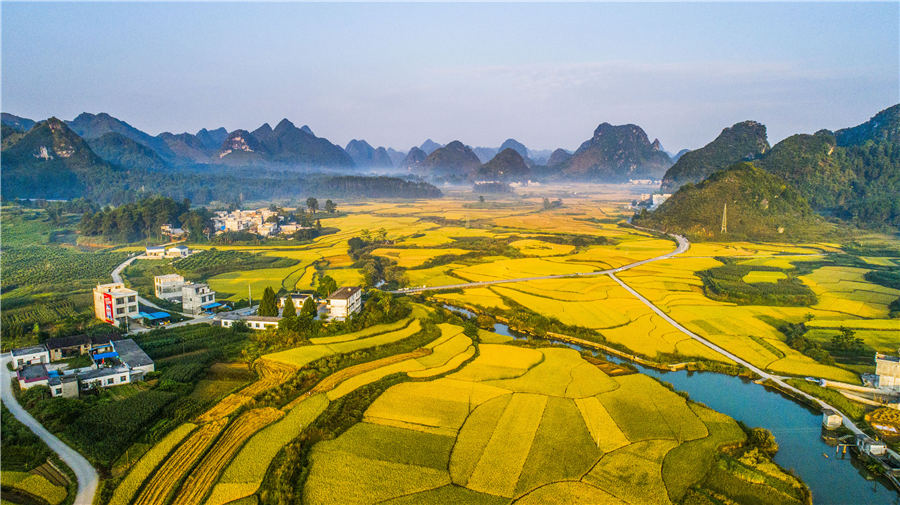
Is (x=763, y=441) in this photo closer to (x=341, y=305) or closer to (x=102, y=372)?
(x=341, y=305)

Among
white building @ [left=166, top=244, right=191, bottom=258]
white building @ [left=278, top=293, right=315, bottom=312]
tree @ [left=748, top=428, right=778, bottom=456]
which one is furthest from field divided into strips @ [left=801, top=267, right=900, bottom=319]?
white building @ [left=166, top=244, right=191, bottom=258]

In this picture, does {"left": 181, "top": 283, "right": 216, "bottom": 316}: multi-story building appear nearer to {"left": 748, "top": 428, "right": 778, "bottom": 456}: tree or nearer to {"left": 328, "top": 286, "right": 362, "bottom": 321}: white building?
{"left": 328, "top": 286, "right": 362, "bottom": 321}: white building

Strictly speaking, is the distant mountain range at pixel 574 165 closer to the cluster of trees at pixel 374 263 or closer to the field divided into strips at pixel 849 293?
the field divided into strips at pixel 849 293

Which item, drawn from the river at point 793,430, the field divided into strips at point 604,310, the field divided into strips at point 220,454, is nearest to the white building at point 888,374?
the river at point 793,430

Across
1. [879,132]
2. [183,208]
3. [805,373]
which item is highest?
[879,132]

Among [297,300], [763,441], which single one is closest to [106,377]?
[297,300]

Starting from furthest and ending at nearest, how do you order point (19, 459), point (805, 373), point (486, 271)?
point (486, 271) < point (805, 373) < point (19, 459)

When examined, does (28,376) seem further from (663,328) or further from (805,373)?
(805,373)

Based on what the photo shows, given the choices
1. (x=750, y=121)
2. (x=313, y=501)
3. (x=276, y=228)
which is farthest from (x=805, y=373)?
(x=750, y=121)
